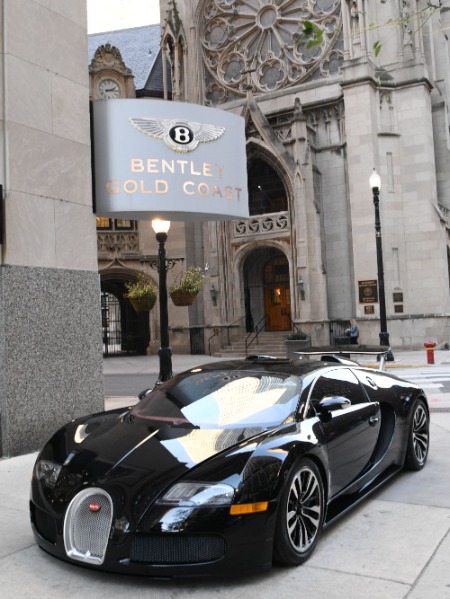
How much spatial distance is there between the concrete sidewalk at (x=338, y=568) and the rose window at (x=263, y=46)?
2887 cm

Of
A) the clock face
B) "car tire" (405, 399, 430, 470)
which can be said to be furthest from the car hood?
the clock face

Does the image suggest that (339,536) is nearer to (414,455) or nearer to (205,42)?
(414,455)

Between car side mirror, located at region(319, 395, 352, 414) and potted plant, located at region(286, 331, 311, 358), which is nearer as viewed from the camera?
car side mirror, located at region(319, 395, 352, 414)

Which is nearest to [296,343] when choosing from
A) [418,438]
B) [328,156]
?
[328,156]

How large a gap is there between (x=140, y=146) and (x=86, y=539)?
7105mm

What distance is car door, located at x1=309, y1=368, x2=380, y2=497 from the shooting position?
15.7 ft

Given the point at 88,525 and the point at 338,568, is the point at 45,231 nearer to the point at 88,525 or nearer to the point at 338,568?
the point at 88,525

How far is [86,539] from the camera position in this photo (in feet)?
12.6

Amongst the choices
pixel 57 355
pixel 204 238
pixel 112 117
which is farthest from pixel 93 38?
pixel 57 355

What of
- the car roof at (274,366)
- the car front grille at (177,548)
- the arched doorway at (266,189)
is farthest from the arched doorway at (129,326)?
the car front grille at (177,548)

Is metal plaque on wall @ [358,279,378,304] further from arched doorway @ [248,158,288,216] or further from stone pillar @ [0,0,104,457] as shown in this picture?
stone pillar @ [0,0,104,457]

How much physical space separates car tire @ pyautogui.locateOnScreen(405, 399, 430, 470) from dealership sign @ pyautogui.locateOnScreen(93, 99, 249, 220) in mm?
5117

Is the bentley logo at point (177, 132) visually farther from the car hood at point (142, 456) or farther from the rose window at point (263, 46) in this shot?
the rose window at point (263, 46)

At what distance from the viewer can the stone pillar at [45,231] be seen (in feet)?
25.8
